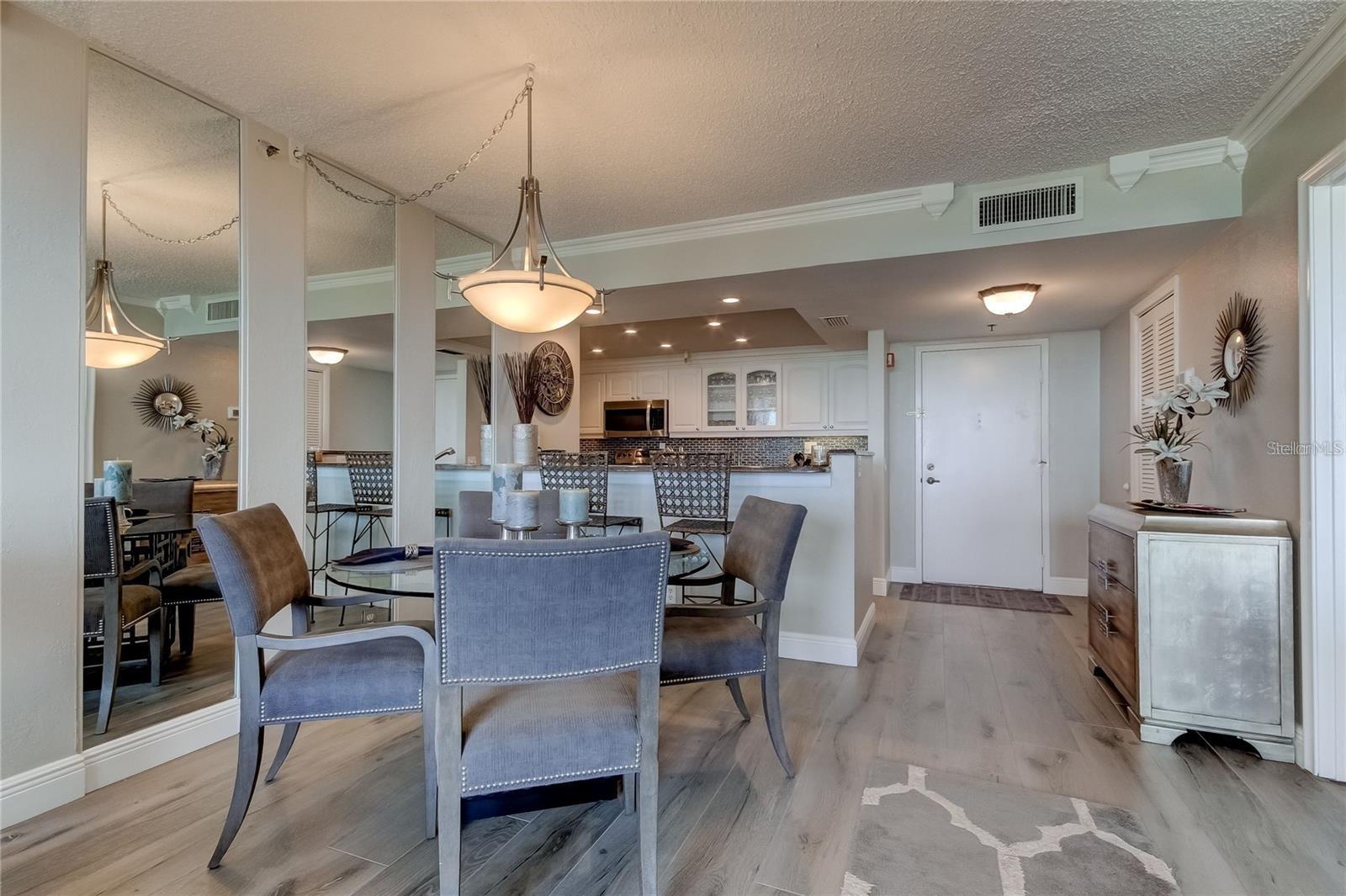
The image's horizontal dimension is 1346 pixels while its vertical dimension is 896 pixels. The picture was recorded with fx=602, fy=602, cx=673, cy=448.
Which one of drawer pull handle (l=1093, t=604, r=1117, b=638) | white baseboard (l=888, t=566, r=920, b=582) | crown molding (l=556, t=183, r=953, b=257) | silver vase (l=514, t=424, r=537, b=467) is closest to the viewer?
drawer pull handle (l=1093, t=604, r=1117, b=638)

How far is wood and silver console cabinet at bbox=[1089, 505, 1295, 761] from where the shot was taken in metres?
2.12

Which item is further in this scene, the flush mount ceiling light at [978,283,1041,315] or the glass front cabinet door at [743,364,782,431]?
the glass front cabinet door at [743,364,782,431]

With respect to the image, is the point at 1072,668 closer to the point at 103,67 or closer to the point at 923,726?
the point at 923,726

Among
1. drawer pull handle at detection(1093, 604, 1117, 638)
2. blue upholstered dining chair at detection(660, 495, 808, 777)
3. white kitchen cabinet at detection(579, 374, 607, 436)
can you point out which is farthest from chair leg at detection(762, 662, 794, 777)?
white kitchen cabinet at detection(579, 374, 607, 436)

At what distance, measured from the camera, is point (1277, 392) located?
222cm

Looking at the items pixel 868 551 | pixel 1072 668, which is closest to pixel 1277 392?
pixel 1072 668

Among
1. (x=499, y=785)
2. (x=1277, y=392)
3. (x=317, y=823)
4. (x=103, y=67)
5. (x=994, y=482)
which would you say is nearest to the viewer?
(x=499, y=785)

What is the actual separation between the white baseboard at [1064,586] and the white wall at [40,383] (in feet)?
18.5

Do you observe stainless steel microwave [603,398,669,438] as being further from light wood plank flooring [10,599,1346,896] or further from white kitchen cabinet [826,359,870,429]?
light wood plank flooring [10,599,1346,896]

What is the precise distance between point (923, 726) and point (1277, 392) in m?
1.81

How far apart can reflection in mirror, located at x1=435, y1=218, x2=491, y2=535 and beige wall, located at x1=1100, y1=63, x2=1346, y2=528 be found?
145 inches

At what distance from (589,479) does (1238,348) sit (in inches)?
117

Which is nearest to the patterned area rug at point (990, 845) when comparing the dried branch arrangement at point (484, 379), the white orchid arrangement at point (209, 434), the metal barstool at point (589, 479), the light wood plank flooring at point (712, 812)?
the light wood plank flooring at point (712, 812)

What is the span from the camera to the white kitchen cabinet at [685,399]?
678 centimetres
